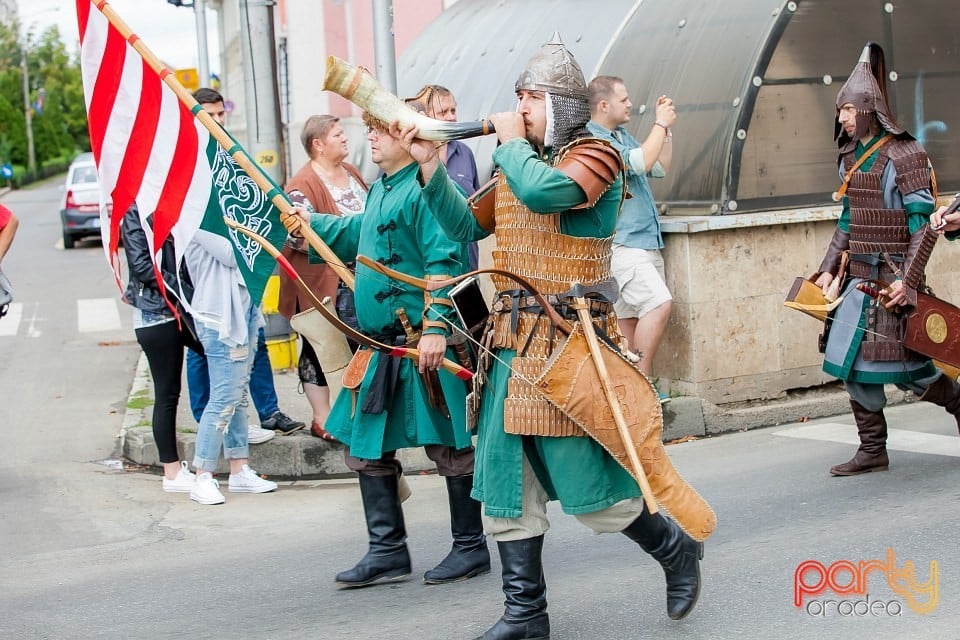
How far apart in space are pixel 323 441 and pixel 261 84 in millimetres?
3275

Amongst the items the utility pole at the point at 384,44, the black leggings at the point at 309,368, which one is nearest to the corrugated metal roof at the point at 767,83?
the utility pole at the point at 384,44

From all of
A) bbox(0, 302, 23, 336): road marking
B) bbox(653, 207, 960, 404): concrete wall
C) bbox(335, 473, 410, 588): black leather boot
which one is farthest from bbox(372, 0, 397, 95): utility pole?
bbox(0, 302, 23, 336): road marking

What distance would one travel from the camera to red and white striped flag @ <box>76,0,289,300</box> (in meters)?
5.66

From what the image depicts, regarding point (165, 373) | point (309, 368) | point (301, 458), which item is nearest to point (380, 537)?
point (165, 373)

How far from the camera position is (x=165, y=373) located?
6910 mm

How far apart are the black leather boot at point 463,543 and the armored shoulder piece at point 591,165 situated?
156 cm

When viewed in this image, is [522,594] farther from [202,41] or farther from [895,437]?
[202,41]

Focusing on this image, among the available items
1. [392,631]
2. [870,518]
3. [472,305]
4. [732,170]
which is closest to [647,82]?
[732,170]

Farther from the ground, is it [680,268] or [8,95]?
[8,95]

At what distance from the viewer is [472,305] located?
15.3 ft

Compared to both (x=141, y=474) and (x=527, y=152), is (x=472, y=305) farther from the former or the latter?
(x=141, y=474)

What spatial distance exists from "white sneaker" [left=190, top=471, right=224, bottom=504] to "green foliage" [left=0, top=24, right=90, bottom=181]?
59523 millimetres

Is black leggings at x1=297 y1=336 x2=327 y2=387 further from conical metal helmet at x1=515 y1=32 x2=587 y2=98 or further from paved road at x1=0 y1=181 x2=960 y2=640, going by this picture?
conical metal helmet at x1=515 y1=32 x2=587 y2=98

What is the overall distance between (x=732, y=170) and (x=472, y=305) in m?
4.27
